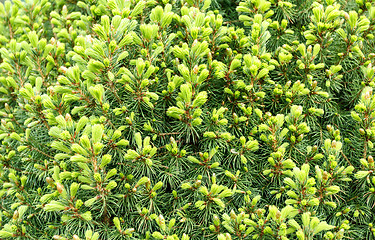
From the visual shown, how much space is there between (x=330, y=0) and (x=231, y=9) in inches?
36.0

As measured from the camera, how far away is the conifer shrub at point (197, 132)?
6.40ft

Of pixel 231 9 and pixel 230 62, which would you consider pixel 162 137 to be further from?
pixel 231 9

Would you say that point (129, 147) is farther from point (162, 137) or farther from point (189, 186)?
point (189, 186)

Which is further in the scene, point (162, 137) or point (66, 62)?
point (66, 62)

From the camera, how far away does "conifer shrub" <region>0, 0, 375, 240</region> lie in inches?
76.7

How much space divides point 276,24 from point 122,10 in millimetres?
1186

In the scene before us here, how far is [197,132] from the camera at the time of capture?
7.42ft

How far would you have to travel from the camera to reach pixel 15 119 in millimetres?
2670

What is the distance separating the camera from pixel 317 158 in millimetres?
2133

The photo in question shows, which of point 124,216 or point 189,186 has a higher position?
point 189,186

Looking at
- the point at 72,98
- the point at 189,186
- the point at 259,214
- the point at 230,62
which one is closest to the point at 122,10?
the point at 72,98

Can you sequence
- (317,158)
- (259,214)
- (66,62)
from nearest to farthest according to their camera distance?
1. (259,214)
2. (317,158)
3. (66,62)

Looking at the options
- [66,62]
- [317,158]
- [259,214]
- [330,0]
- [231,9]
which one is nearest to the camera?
[259,214]

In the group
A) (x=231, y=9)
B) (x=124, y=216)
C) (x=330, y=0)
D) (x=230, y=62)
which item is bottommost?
(x=124, y=216)
